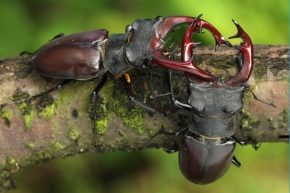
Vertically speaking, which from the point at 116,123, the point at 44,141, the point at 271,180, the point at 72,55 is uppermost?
the point at 72,55

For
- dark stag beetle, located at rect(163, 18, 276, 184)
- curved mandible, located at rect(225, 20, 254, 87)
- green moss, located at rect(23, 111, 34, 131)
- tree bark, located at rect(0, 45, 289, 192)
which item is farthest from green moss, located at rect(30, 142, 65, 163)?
curved mandible, located at rect(225, 20, 254, 87)

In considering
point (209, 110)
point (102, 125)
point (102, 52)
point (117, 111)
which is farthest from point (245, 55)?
point (102, 52)

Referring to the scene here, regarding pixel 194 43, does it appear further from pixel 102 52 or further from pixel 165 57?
pixel 102 52

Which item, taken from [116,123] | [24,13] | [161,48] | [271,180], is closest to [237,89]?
[161,48]

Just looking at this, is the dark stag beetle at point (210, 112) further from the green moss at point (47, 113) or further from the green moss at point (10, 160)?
the green moss at point (10, 160)

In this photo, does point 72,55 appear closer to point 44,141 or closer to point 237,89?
point 44,141

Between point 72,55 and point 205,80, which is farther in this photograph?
point 72,55
